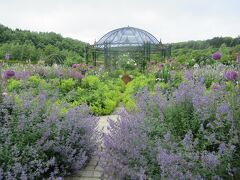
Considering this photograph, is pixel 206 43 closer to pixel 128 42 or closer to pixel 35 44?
pixel 35 44

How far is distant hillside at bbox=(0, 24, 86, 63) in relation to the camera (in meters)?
27.0

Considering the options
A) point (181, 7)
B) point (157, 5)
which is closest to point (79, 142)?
point (181, 7)

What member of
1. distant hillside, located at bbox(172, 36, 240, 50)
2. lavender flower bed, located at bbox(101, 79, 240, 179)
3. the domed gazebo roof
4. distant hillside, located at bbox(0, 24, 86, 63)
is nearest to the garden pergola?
the domed gazebo roof

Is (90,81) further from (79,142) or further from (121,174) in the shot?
(121,174)

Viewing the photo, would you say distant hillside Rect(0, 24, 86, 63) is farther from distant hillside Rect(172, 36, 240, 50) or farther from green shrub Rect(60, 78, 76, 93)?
green shrub Rect(60, 78, 76, 93)

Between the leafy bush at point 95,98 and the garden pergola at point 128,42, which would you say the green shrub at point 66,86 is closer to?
the leafy bush at point 95,98

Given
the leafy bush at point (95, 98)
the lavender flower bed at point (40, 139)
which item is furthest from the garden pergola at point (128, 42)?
the lavender flower bed at point (40, 139)

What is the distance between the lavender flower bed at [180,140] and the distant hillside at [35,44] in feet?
79.8

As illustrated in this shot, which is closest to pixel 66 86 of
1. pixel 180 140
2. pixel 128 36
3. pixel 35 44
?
pixel 180 140

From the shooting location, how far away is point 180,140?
9.43 feet

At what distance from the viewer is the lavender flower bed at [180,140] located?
7.49 feet

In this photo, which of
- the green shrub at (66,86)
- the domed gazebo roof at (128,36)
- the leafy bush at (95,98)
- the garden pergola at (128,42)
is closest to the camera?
the leafy bush at (95,98)

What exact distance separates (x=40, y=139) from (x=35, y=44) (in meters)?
32.6

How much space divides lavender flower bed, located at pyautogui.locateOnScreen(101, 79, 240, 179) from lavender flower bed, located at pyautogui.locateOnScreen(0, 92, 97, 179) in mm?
423
